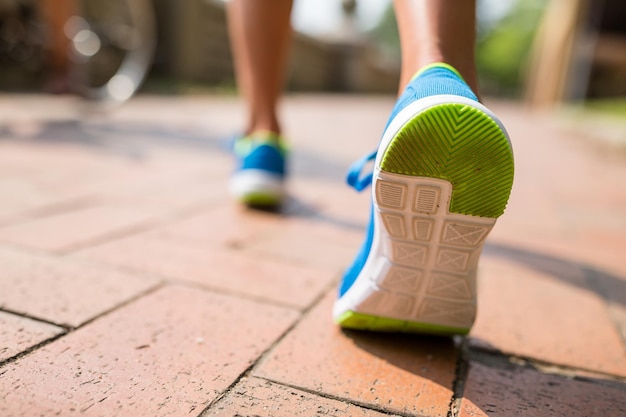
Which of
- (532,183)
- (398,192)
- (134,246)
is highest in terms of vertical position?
(398,192)

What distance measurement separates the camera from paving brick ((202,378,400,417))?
2.31ft

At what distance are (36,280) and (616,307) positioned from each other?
1.10 meters

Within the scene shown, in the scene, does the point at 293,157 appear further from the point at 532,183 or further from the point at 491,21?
the point at 491,21

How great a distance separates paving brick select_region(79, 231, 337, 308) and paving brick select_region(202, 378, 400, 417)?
0.30m

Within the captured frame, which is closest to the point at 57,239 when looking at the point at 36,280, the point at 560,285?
the point at 36,280

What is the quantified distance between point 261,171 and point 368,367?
87 centimetres

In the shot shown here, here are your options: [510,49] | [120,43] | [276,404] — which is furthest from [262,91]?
[510,49]

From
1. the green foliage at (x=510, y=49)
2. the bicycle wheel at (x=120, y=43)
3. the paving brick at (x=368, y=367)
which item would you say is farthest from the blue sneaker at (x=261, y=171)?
the green foliage at (x=510, y=49)

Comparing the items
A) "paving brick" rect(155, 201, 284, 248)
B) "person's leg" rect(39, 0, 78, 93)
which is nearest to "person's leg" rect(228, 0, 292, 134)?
"paving brick" rect(155, 201, 284, 248)

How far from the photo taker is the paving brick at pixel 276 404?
70cm

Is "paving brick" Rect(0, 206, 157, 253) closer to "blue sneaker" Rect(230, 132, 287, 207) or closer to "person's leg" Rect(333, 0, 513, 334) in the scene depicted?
"blue sneaker" Rect(230, 132, 287, 207)

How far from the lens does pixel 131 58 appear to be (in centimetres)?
418

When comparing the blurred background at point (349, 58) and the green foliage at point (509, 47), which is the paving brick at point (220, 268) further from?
the green foliage at point (509, 47)

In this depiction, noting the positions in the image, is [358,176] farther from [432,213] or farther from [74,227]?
[74,227]
